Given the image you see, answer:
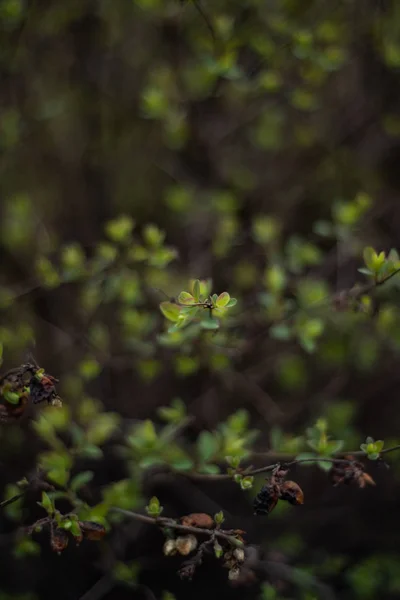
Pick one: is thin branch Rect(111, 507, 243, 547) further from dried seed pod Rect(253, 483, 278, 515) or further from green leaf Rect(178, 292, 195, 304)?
green leaf Rect(178, 292, 195, 304)

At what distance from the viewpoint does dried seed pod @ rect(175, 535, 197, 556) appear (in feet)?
3.65

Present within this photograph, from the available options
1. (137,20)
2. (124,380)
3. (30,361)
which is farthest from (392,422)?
Result: (137,20)

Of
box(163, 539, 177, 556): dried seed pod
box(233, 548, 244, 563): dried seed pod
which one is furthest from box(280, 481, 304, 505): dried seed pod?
box(163, 539, 177, 556): dried seed pod

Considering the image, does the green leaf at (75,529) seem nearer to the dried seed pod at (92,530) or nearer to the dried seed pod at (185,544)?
the dried seed pod at (92,530)

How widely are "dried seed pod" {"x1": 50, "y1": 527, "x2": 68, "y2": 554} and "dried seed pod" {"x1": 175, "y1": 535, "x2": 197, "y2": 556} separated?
214 millimetres

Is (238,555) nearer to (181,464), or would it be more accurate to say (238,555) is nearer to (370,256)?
(181,464)

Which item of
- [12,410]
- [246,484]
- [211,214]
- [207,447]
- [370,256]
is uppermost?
[370,256]

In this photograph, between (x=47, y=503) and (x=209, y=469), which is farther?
(x=209, y=469)

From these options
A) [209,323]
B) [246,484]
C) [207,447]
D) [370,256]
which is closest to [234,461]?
[246,484]

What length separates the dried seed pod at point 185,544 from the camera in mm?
1112

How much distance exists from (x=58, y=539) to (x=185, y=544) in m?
0.24

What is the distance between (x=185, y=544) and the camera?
3.67ft

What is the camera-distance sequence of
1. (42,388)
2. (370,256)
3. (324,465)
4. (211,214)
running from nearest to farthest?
(42,388)
(324,465)
(370,256)
(211,214)

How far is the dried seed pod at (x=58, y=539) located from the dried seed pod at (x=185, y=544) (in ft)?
0.70
